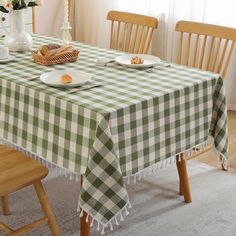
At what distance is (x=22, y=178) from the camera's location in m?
2.02

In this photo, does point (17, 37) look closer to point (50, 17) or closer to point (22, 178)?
point (22, 178)

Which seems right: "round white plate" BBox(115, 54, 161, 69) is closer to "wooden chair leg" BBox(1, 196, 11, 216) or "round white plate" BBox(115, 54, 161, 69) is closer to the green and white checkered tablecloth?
the green and white checkered tablecloth

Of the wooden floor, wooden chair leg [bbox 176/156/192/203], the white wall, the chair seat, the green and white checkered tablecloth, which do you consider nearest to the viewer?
the green and white checkered tablecloth

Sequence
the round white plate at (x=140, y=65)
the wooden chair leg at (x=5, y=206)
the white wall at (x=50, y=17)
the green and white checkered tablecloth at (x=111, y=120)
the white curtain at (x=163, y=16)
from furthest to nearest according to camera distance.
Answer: the white wall at (x=50, y=17) < the white curtain at (x=163, y=16) < the wooden chair leg at (x=5, y=206) < the round white plate at (x=140, y=65) < the green and white checkered tablecloth at (x=111, y=120)

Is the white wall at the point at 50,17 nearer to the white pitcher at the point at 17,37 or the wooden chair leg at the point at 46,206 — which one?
the white pitcher at the point at 17,37

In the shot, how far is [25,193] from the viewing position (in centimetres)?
276

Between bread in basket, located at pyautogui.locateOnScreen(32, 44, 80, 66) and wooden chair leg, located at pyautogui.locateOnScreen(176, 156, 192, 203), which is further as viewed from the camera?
wooden chair leg, located at pyautogui.locateOnScreen(176, 156, 192, 203)

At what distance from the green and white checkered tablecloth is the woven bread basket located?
0.05 metres

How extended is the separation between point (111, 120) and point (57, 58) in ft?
2.40

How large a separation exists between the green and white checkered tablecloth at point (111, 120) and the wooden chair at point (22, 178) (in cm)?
8

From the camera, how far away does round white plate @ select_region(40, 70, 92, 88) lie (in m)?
2.09

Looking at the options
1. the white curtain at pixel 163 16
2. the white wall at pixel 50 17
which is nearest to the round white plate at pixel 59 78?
the white curtain at pixel 163 16

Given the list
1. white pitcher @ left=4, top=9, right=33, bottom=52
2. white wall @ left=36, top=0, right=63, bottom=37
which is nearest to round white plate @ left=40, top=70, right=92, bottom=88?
white pitcher @ left=4, top=9, right=33, bottom=52

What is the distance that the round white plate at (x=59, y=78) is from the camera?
209cm
